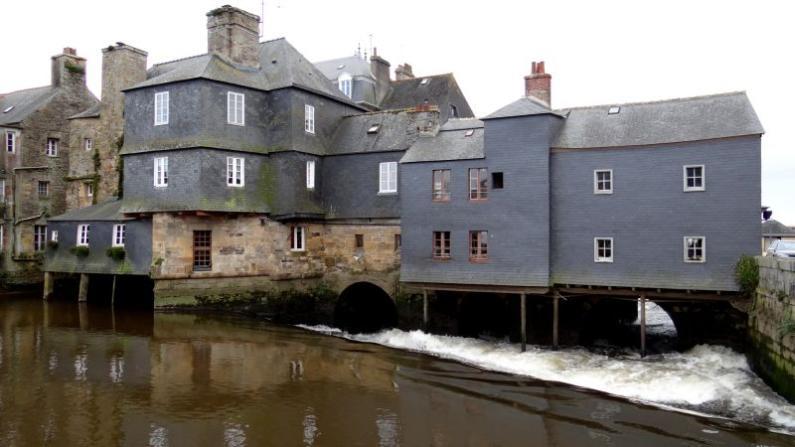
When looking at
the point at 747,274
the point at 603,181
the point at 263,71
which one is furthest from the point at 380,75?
the point at 747,274

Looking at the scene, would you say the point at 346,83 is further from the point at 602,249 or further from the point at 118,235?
the point at 602,249

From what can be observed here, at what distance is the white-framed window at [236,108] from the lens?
25.9 m

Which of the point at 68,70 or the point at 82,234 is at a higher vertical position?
the point at 68,70

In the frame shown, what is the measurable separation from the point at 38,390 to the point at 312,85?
59.6 ft

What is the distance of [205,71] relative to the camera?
2528cm

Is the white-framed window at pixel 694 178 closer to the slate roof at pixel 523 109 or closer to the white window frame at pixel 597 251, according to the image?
the white window frame at pixel 597 251

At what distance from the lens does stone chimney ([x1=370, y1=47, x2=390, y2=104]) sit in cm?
3906

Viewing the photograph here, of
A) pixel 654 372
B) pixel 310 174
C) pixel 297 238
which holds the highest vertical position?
pixel 310 174

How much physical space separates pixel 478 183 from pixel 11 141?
2919 cm

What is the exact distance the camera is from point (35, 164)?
3628 centimetres

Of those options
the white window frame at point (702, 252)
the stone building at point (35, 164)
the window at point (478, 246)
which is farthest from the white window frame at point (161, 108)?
the white window frame at point (702, 252)

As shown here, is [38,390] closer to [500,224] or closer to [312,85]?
[500,224]

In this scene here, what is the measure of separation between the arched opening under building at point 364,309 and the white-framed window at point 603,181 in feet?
36.6

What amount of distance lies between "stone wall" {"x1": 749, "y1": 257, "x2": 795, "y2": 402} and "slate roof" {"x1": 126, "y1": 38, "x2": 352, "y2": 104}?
19.4 meters
